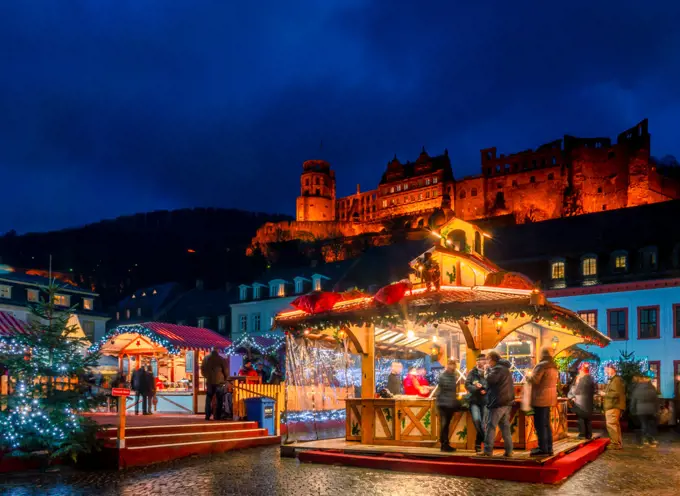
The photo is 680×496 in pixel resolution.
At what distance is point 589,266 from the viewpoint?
114ft

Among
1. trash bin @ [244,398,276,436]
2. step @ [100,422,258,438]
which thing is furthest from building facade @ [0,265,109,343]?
step @ [100,422,258,438]

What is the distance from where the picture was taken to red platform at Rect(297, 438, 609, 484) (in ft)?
37.1

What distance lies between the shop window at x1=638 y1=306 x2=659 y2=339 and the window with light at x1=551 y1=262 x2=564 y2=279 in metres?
4.18

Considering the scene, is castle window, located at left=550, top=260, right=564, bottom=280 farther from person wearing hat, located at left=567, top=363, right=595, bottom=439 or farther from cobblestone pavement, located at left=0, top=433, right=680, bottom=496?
cobblestone pavement, located at left=0, top=433, right=680, bottom=496

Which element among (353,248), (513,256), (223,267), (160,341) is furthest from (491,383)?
(223,267)

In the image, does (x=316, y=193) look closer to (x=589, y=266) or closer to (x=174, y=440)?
(x=589, y=266)

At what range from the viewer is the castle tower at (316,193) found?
120312 mm

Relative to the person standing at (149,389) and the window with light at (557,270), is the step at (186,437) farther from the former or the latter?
the window with light at (557,270)

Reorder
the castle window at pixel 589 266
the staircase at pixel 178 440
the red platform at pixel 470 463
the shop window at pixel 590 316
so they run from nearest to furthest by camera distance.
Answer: the red platform at pixel 470 463 < the staircase at pixel 178 440 < the shop window at pixel 590 316 < the castle window at pixel 589 266

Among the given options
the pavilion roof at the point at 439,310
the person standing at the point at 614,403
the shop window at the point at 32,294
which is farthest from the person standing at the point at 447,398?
the shop window at the point at 32,294

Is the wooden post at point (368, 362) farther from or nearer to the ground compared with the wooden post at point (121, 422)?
farther from the ground

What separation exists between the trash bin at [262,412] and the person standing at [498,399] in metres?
7.23

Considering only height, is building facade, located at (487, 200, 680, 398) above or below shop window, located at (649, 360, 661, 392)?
above

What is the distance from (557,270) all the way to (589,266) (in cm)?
157
